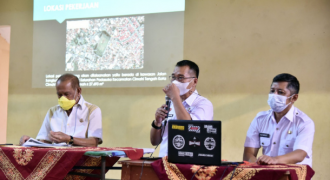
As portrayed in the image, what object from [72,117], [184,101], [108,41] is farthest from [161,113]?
[108,41]

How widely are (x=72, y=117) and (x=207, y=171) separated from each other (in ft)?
5.50

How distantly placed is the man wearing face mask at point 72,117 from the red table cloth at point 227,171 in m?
1.25

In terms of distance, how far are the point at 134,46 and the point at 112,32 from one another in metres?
0.40

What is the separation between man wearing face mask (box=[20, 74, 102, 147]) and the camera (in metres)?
3.02

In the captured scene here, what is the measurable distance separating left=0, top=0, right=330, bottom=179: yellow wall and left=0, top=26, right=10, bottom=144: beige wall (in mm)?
972

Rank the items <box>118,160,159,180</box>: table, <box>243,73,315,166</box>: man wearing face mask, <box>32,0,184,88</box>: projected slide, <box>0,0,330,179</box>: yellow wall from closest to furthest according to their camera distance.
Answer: <box>118,160,159,180</box>: table
<box>243,73,315,166</box>: man wearing face mask
<box>0,0,330,179</box>: yellow wall
<box>32,0,184,88</box>: projected slide

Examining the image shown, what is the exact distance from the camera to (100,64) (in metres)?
4.87

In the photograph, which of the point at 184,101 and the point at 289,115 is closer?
the point at 289,115

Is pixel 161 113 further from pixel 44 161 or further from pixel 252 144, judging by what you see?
pixel 44 161

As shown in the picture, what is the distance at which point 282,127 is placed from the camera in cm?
261

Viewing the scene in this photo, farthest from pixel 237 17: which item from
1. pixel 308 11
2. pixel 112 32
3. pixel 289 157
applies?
pixel 289 157

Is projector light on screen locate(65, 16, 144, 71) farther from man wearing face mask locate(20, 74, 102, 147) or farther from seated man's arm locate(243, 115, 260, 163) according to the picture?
seated man's arm locate(243, 115, 260, 163)

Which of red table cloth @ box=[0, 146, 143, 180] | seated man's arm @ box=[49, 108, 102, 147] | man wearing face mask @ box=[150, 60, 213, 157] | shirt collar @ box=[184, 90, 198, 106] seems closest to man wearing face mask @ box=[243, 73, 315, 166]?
man wearing face mask @ box=[150, 60, 213, 157]

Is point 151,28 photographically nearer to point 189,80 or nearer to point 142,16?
point 142,16
